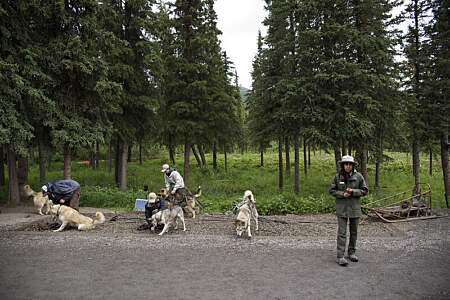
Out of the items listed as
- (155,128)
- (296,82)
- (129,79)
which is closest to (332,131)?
(296,82)

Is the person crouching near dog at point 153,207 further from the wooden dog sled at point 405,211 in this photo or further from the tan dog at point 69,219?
the wooden dog sled at point 405,211

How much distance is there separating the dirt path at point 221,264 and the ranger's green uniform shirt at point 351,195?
1115mm

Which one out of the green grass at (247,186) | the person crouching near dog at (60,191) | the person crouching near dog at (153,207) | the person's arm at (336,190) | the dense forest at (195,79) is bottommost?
the green grass at (247,186)

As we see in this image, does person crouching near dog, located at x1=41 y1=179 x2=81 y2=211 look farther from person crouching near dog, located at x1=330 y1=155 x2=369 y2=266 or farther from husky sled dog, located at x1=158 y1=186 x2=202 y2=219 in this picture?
person crouching near dog, located at x1=330 y1=155 x2=369 y2=266

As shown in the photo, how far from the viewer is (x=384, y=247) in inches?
269

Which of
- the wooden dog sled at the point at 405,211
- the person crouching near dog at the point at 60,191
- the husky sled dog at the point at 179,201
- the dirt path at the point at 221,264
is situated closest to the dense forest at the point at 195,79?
the person crouching near dog at the point at 60,191

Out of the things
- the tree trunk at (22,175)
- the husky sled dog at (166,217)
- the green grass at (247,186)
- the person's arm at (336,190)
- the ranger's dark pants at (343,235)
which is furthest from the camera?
the tree trunk at (22,175)

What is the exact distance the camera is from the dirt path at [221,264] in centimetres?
454

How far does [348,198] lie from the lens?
5867 mm

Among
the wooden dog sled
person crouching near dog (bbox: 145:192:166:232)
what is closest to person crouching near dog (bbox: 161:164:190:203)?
person crouching near dog (bbox: 145:192:166:232)

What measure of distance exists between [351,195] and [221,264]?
3.19 metres

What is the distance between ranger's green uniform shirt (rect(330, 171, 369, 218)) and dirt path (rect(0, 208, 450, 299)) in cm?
112

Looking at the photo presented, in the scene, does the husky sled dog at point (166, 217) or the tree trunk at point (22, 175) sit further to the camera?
the tree trunk at point (22, 175)

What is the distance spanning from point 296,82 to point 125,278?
12.6 m
